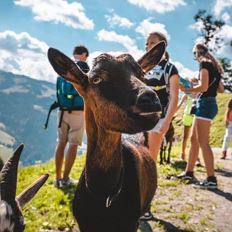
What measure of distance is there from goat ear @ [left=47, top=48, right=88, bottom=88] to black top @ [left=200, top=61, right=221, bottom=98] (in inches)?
181

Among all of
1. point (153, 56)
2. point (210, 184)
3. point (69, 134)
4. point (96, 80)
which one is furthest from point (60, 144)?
point (96, 80)

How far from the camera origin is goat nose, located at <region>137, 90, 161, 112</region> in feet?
12.0

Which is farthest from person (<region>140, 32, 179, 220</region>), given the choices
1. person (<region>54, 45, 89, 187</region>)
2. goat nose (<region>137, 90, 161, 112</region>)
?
goat nose (<region>137, 90, 161, 112</region>)

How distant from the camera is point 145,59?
5.52 m

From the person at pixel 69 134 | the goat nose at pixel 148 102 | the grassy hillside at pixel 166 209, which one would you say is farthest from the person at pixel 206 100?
the goat nose at pixel 148 102

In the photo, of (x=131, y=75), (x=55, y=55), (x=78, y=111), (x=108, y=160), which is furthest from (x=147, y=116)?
(x=78, y=111)

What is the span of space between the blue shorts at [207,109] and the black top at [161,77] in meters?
2.32

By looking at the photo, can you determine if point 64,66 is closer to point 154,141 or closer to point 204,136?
point 154,141

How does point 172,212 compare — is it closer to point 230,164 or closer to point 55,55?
point 55,55

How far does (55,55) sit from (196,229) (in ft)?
14.0

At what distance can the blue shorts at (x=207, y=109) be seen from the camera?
8827 millimetres

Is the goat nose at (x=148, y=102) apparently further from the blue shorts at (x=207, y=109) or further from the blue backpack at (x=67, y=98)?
the blue shorts at (x=207, y=109)

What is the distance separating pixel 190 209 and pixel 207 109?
7.63 ft

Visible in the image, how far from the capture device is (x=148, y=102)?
12.1 feet
